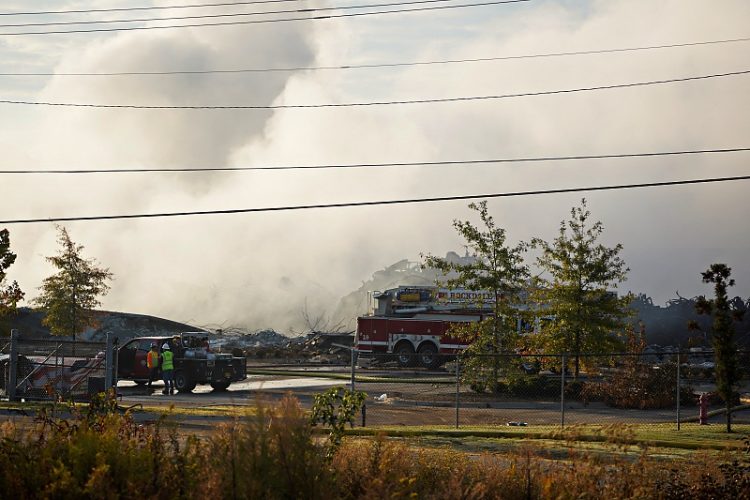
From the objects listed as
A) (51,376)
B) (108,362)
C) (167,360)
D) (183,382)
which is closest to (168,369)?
(167,360)

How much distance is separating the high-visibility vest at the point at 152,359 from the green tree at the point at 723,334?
17.8 meters

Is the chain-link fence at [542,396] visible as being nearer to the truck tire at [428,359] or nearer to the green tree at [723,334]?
the green tree at [723,334]

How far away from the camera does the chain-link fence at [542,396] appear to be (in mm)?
25219

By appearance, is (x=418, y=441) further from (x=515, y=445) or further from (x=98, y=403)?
(x=98, y=403)

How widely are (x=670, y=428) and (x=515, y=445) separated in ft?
19.3

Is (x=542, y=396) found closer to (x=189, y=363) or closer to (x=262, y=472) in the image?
(x=189, y=363)

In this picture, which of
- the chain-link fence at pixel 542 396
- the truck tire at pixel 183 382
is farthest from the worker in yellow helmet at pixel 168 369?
the chain-link fence at pixel 542 396

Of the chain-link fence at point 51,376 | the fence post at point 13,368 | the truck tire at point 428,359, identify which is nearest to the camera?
the fence post at point 13,368

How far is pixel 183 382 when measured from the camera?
31.7 meters

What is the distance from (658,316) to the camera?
253ft

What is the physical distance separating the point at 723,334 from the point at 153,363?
1845 cm

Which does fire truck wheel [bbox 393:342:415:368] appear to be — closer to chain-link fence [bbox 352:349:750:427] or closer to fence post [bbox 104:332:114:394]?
chain-link fence [bbox 352:349:750:427]

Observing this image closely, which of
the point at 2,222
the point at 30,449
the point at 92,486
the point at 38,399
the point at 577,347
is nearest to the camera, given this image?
the point at 92,486

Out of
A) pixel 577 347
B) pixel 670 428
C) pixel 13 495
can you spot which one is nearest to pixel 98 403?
pixel 13 495
